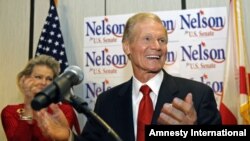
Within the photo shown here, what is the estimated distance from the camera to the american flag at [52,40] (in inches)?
128

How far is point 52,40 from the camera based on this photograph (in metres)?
3.29

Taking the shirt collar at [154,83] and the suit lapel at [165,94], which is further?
the shirt collar at [154,83]

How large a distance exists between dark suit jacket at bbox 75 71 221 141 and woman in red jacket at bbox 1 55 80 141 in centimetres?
60

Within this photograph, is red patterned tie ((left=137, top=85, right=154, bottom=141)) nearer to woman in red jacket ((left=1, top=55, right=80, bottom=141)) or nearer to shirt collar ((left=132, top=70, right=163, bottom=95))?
shirt collar ((left=132, top=70, right=163, bottom=95))

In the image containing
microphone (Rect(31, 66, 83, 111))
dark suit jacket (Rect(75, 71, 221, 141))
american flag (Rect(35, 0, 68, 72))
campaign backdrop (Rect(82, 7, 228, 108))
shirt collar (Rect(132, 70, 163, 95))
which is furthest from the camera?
american flag (Rect(35, 0, 68, 72))

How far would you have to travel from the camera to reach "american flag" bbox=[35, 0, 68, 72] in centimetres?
325

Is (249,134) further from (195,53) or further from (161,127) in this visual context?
(195,53)

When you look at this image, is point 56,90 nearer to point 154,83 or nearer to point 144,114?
point 144,114

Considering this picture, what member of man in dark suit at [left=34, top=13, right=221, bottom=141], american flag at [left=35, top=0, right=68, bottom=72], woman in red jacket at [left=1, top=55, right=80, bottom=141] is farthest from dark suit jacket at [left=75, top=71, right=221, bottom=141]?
american flag at [left=35, top=0, right=68, bottom=72]

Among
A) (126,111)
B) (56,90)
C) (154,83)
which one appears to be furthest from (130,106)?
(56,90)

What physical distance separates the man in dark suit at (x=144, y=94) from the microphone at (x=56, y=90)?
54 cm

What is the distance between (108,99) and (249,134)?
1.01m

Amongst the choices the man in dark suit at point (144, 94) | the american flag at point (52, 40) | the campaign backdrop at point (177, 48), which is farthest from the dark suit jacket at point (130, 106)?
the american flag at point (52, 40)

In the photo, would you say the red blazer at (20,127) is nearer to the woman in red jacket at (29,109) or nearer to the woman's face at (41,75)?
the woman in red jacket at (29,109)
